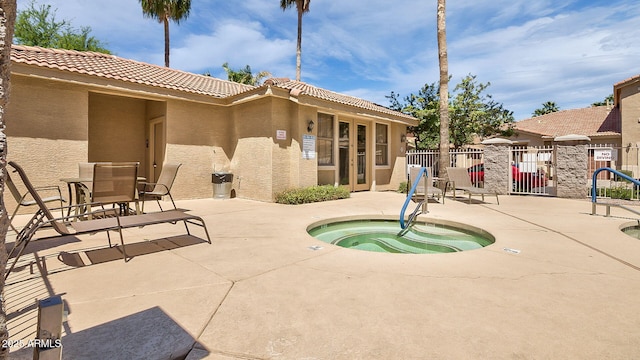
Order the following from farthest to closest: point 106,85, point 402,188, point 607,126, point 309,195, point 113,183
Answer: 1. point 607,126
2. point 402,188
3. point 309,195
4. point 106,85
5. point 113,183

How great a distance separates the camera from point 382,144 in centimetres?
1364

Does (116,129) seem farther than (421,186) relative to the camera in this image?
Yes

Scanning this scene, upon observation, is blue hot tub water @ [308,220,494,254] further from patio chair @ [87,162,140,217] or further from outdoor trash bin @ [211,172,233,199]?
outdoor trash bin @ [211,172,233,199]

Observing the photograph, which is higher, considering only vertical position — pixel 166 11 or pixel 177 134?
pixel 166 11

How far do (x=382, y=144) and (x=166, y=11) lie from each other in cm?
1793

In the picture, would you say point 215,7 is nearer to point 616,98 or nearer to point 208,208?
point 208,208

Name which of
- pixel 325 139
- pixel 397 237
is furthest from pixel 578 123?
pixel 397 237

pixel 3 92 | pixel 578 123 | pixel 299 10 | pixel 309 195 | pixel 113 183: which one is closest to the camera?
pixel 3 92

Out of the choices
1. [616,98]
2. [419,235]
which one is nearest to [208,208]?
[419,235]

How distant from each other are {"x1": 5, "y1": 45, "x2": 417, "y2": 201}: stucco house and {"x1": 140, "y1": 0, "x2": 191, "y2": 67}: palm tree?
36.3 feet

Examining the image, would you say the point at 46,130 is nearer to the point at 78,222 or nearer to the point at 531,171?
the point at 78,222

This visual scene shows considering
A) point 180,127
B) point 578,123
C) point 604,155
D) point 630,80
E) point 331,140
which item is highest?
point 630,80

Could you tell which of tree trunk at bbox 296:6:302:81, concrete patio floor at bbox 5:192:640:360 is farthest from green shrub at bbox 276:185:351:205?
tree trunk at bbox 296:6:302:81

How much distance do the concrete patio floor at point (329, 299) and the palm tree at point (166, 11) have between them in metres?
21.1
